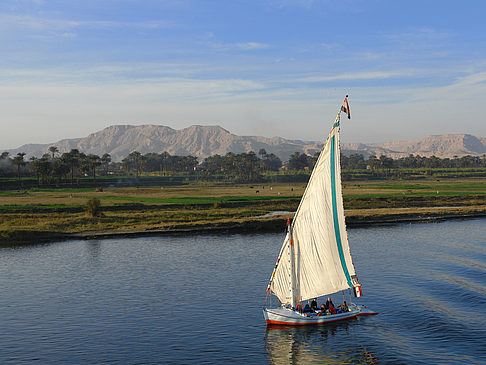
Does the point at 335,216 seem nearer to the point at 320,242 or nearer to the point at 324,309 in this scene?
the point at 320,242

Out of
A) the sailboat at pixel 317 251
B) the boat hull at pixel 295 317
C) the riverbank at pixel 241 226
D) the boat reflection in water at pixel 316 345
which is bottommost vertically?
the boat reflection in water at pixel 316 345

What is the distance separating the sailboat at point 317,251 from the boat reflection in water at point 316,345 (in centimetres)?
81

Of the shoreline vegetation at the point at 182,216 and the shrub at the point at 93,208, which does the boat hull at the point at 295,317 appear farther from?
the shrub at the point at 93,208

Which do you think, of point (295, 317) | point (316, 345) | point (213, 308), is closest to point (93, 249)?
point (213, 308)

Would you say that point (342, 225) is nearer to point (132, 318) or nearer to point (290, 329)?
point (290, 329)

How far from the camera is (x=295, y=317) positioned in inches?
1613

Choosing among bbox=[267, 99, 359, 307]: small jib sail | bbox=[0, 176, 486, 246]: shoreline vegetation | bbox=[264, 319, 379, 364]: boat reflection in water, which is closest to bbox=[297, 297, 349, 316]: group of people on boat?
bbox=[264, 319, 379, 364]: boat reflection in water

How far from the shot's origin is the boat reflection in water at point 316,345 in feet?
119

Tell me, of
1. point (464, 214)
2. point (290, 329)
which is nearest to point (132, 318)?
point (290, 329)

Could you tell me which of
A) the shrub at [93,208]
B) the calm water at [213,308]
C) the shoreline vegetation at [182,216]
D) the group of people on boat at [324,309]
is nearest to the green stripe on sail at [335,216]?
the group of people on boat at [324,309]

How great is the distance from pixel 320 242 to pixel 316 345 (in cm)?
792

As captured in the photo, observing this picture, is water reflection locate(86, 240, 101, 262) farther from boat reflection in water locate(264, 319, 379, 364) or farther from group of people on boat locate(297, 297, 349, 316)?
boat reflection in water locate(264, 319, 379, 364)

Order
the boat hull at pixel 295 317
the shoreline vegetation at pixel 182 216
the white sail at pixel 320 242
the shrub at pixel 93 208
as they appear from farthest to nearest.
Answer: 1. the shrub at pixel 93 208
2. the shoreline vegetation at pixel 182 216
3. the boat hull at pixel 295 317
4. the white sail at pixel 320 242

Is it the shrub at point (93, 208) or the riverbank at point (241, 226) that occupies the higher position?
the shrub at point (93, 208)
